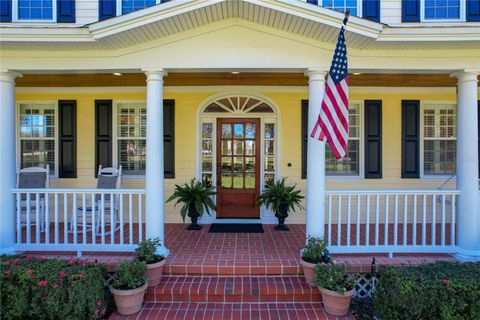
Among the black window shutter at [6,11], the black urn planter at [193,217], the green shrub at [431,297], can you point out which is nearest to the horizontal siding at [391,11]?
the green shrub at [431,297]

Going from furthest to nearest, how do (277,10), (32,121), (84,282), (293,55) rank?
(32,121) < (293,55) < (277,10) < (84,282)

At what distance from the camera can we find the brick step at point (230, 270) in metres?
3.71

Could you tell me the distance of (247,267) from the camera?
3729 mm

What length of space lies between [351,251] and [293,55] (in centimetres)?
269

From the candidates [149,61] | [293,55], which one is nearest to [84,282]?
[149,61]

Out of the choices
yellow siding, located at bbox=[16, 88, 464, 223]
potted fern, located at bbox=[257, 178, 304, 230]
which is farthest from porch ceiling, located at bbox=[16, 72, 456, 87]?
potted fern, located at bbox=[257, 178, 304, 230]

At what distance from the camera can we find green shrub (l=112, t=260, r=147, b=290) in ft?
10.5

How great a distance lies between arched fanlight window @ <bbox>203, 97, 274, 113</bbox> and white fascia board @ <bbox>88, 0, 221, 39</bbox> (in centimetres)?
250

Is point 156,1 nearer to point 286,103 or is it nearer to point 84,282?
point 286,103

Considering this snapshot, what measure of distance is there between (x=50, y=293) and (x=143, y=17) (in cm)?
313

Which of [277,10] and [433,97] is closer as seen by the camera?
[277,10]

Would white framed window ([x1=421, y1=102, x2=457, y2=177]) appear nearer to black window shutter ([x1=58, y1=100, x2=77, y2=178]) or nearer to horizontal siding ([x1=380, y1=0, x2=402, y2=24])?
horizontal siding ([x1=380, y1=0, x2=402, y2=24])

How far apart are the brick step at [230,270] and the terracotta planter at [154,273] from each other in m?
0.20

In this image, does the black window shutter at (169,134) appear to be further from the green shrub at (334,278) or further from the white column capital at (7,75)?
the green shrub at (334,278)
